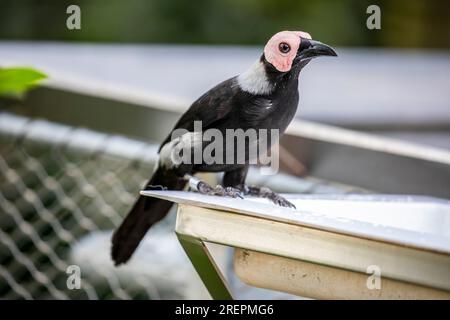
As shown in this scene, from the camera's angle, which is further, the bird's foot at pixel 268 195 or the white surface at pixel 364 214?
the bird's foot at pixel 268 195

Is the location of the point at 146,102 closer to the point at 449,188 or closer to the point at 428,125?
the point at 449,188

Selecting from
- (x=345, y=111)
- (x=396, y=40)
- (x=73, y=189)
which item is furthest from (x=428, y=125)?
(x=73, y=189)

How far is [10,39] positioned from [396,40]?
1065mm

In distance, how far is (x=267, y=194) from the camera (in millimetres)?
603

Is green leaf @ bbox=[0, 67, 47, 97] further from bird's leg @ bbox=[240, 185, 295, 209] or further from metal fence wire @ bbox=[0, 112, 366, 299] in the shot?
metal fence wire @ bbox=[0, 112, 366, 299]

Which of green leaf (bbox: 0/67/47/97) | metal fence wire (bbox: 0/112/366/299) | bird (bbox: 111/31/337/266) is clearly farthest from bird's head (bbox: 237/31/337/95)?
metal fence wire (bbox: 0/112/366/299)

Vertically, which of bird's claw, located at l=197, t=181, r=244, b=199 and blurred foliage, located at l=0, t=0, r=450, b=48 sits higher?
blurred foliage, located at l=0, t=0, r=450, b=48

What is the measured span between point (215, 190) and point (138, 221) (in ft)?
0.52

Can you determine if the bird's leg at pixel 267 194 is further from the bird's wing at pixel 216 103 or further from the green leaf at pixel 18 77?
the green leaf at pixel 18 77

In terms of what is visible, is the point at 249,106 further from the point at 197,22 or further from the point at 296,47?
the point at 197,22

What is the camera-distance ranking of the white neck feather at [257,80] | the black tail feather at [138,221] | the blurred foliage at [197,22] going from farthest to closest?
1. the blurred foliage at [197,22]
2. the black tail feather at [138,221]
3. the white neck feather at [257,80]

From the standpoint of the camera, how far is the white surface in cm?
45

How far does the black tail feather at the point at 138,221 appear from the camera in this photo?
695mm

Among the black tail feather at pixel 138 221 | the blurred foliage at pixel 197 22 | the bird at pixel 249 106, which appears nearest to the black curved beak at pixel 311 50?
the bird at pixel 249 106
